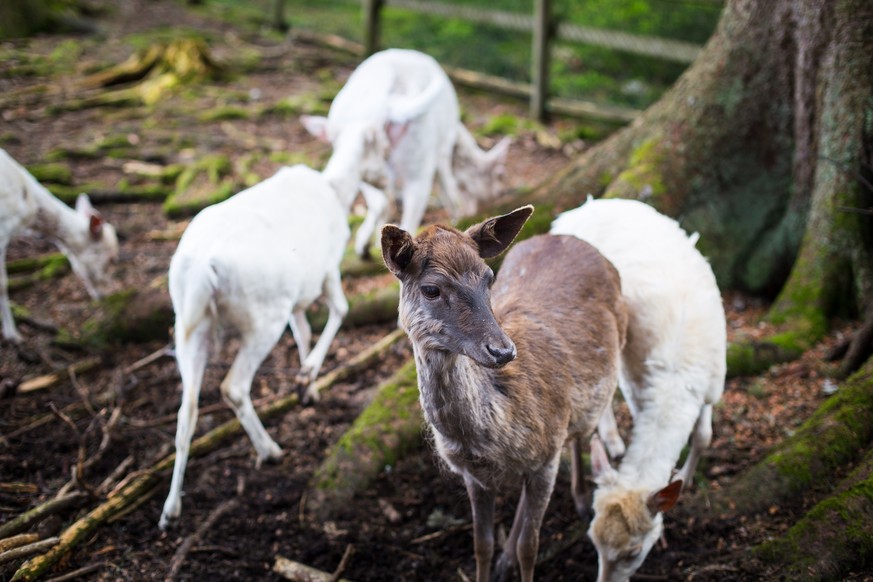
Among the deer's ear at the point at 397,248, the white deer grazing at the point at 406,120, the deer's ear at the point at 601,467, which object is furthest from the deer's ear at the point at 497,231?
the white deer grazing at the point at 406,120

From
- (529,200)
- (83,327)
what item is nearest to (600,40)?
(529,200)

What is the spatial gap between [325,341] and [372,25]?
8.58 metres

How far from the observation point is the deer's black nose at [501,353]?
2803mm

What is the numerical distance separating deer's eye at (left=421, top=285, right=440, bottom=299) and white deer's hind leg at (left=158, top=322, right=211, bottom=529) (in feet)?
6.63

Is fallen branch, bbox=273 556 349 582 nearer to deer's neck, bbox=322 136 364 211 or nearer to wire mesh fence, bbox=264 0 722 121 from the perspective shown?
deer's neck, bbox=322 136 364 211

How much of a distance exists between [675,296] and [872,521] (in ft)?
4.82

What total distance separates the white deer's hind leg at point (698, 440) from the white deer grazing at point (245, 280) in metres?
2.59

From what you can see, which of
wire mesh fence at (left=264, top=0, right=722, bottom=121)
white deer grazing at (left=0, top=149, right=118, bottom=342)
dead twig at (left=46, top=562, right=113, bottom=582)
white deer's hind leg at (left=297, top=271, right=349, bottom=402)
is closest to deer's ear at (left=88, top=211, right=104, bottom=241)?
white deer grazing at (left=0, top=149, right=118, bottom=342)

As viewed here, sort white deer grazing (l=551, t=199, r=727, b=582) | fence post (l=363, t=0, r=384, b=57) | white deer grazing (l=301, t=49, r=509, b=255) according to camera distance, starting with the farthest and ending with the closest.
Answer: fence post (l=363, t=0, r=384, b=57) → white deer grazing (l=301, t=49, r=509, b=255) → white deer grazing (l=551, t=199, r=727, b=582)

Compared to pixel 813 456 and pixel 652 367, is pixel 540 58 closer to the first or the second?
pixel 652 367

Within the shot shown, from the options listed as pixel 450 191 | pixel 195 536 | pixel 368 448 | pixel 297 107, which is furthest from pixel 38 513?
pixel 297 107

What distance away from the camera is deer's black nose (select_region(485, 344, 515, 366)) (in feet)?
9.20

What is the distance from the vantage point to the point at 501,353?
2.80m

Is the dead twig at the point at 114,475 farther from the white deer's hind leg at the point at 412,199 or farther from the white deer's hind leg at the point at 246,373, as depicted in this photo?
the white deer's hind leg at the point at 412,199
